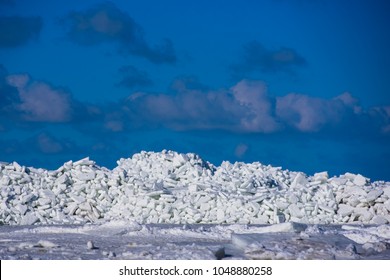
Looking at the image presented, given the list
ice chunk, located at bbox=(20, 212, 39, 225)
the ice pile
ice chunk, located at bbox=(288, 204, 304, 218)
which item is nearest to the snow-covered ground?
ice chunk, located at bbox=(20, 212, 39, 225)

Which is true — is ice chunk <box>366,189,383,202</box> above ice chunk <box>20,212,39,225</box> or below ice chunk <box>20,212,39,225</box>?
above

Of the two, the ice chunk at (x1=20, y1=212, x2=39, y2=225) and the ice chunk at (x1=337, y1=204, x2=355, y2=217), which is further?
the ice chunk at (x1=337, y1=204, x2=355, y2=217)

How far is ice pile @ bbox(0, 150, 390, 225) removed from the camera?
12312mm

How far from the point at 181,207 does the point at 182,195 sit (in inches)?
24.6

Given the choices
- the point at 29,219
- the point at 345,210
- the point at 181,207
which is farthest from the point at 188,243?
the point at 345,210

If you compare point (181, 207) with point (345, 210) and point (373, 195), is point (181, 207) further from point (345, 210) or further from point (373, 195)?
point (373, 195)

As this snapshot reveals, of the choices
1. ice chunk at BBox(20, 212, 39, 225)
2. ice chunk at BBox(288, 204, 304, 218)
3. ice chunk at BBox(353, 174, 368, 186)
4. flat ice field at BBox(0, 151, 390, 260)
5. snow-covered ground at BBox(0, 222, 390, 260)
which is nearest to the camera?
snow-covered ground at BBox(0, 222, 390, 260)

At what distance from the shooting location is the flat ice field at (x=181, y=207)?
8.58 m

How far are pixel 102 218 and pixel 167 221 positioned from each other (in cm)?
144

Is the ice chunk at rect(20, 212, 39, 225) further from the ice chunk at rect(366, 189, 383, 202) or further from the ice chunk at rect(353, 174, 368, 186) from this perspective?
the ice chunk at rect(353, 174, 368, 186)

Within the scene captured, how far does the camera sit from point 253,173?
14766mm

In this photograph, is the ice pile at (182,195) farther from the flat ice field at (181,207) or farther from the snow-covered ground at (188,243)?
the snow-covered ground at (188,243)

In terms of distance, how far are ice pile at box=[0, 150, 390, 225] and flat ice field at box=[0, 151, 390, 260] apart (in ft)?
0.07
